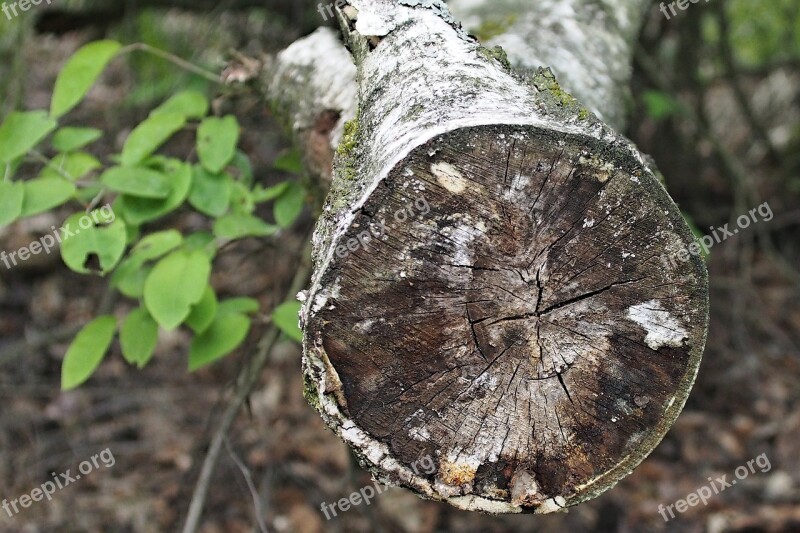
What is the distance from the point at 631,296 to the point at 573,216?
0.61 ft

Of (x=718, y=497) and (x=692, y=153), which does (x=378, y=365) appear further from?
(x=692, y=153)

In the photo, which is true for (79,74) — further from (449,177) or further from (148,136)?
(449,177)

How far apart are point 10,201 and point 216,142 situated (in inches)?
22.1

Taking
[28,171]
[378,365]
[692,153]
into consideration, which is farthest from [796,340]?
[28,171]

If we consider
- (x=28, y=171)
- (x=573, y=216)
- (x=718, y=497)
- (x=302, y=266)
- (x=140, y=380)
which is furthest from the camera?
(x=140, y=380)

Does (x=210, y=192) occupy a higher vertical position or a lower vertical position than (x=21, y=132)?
lower

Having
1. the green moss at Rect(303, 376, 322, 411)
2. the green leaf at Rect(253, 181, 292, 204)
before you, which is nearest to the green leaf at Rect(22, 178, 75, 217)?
the green leaf at Rect(253, 181, 292, 204)

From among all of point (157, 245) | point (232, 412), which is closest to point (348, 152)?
point (157, 245)

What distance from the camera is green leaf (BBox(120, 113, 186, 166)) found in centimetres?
194

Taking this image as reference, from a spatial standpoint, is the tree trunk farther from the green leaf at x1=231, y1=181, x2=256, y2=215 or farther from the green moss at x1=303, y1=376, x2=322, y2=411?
the green leaf at x1=231, y1=181, x2=256, y2=215

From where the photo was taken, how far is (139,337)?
188 cm

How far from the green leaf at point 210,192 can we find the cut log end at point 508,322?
0.87 m

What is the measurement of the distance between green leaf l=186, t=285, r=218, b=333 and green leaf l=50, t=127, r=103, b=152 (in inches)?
22.6

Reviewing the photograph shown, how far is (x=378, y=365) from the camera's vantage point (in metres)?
1.23
